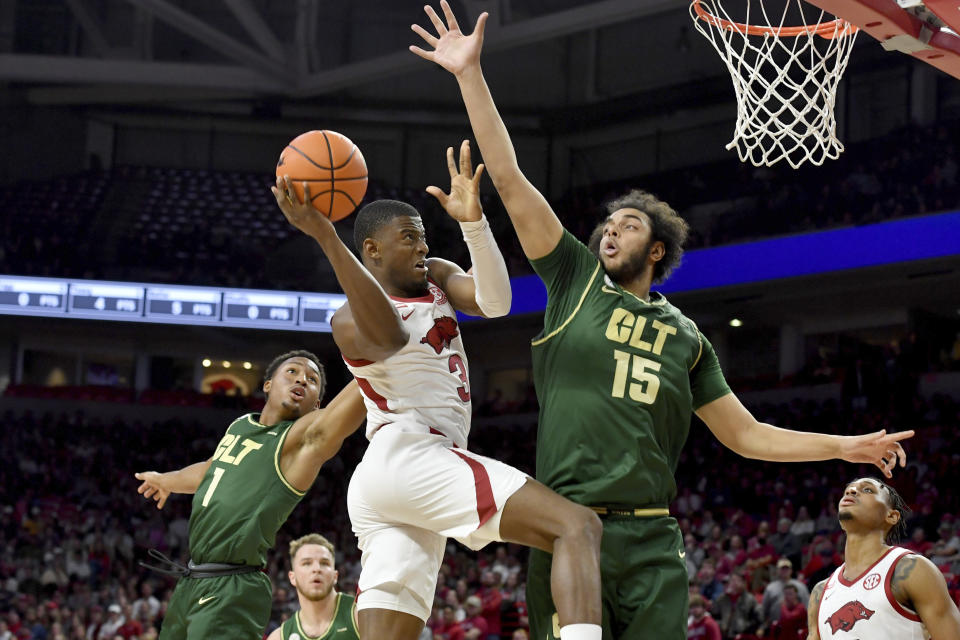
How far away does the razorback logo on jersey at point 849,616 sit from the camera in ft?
18.4

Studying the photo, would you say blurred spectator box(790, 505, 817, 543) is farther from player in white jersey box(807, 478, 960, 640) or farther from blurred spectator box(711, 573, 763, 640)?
player in white jersey box(807, 478, 960, 640)

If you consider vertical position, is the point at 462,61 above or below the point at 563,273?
above

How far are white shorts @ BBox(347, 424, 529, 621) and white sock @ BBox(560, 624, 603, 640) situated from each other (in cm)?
40

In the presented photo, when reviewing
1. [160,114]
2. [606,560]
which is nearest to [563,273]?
[606,560]

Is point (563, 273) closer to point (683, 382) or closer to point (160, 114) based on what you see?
point (683, 382)

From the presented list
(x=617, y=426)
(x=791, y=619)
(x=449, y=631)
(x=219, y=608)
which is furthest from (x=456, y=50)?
(x=449, y=631)

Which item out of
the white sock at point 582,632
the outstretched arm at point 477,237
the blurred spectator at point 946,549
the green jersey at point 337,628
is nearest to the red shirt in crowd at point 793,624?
the blurred spectator at point 946,549

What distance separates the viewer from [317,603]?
607 centimetres

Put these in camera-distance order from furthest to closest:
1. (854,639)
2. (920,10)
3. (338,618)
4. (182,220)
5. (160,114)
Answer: (160,114) < (182,220) < (338,618) < (854,639) < (920,10)

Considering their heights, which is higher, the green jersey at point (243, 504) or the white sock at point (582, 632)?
the green jersey at point (243, 504)

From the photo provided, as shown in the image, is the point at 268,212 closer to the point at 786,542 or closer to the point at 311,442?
the point at 786,542

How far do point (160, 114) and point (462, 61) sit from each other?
911 inches

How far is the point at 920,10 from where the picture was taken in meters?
4.59

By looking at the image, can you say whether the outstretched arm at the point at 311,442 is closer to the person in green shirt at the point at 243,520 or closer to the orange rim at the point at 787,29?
the person in green shirt at the point at 243,520
